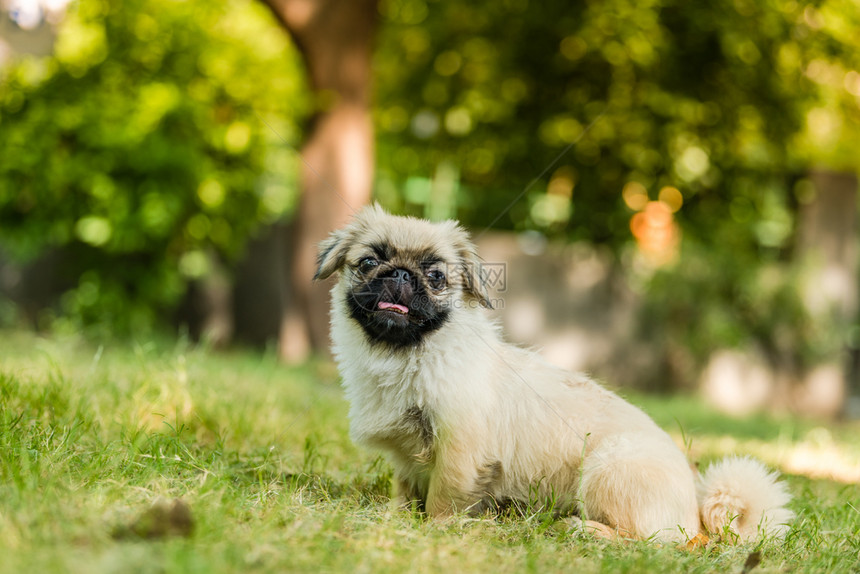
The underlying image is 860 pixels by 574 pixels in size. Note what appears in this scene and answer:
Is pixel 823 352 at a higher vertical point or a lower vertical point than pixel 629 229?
lower

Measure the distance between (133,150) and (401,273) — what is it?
549cm

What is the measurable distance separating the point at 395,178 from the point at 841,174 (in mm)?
6317

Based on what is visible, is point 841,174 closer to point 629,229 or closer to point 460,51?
point 629,229

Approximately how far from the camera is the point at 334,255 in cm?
345

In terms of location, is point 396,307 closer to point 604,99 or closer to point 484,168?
point 604,99

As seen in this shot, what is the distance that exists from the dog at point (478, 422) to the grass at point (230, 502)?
161 millimetres

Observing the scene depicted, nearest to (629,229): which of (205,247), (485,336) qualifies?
(205,247)

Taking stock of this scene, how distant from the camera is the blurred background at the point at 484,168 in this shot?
307 inches

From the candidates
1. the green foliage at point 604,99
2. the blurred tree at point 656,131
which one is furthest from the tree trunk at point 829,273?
the green foliage at point 604,99

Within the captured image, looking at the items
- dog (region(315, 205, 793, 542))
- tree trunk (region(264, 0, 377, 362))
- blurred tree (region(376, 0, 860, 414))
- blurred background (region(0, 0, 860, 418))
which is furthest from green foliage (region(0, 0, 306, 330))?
dog (region(315, 205, 793, 542))

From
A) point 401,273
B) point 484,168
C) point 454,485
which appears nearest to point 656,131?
point 484,168

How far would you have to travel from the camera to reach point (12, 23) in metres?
7.61

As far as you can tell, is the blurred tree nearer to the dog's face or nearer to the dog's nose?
the dog's face

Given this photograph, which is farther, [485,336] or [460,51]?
[460,51]
